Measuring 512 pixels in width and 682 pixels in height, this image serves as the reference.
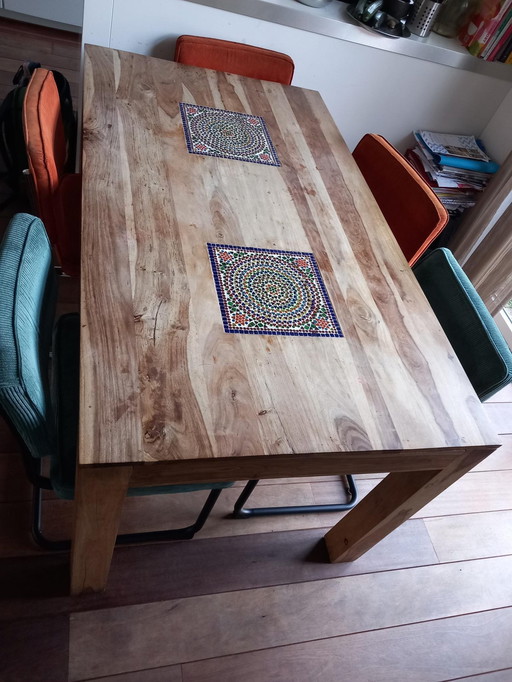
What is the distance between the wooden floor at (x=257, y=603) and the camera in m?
1.31

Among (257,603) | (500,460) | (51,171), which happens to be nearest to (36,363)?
(51,171)

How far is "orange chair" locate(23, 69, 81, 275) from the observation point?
4.35 feet

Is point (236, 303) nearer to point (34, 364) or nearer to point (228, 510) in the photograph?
point (34, 364)

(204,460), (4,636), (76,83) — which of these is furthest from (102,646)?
(76,83)

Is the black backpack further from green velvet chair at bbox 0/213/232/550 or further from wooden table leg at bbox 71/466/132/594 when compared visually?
wooden table leg at bbox 71/466/132/594

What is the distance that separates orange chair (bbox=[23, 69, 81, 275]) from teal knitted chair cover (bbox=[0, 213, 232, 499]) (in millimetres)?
333

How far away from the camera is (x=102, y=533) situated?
3.60ft

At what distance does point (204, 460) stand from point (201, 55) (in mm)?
1537

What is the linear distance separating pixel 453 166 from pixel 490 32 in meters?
0.50

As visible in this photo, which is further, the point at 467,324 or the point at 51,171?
the point at 51,171

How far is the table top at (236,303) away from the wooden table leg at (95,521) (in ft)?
0.27

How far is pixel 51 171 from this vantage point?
1.39m

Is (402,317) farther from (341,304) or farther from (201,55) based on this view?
(201,55)

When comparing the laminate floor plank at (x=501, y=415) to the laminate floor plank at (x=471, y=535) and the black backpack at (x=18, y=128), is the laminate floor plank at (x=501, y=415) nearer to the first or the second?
the laminate floor plank at (x=471, y=535)
